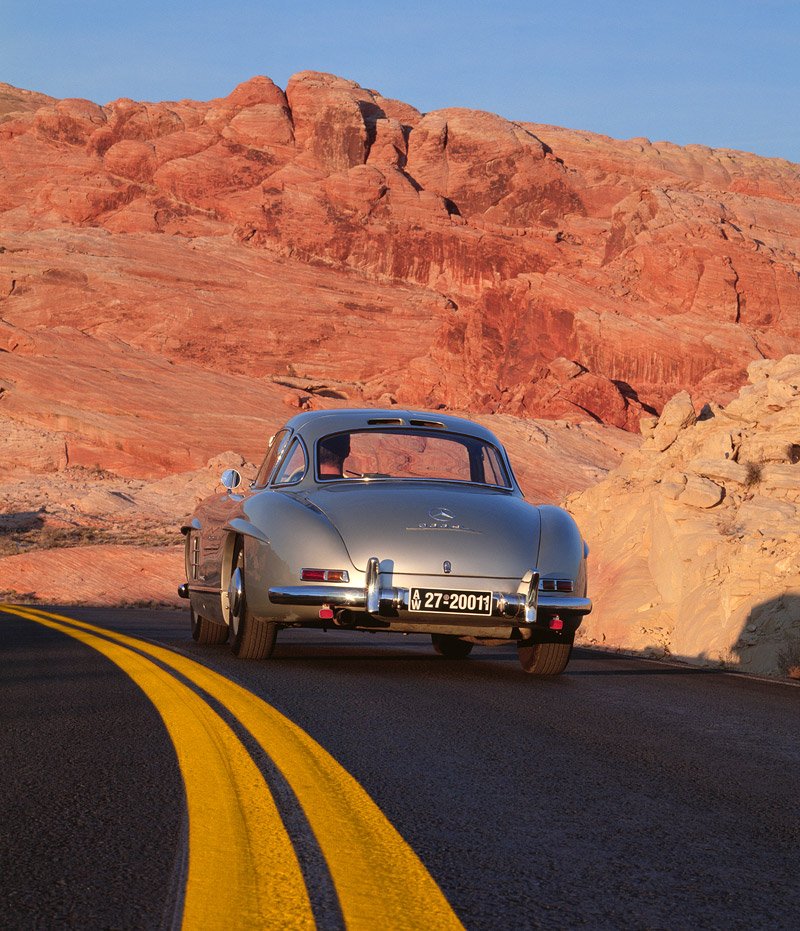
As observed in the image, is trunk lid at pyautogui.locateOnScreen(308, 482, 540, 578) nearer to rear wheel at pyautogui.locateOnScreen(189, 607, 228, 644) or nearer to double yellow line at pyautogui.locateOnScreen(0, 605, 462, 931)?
double yellow line at pyautogui.locateOnScreen(0, 605, 462, 931)

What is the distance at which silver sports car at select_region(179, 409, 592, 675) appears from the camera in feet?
25.5

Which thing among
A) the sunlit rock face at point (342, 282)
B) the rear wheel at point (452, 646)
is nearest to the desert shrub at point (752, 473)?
the rear wheel at point (452, 646)

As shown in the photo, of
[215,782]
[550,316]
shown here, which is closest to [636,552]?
[215,782]

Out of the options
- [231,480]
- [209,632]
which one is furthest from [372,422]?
[209,632]

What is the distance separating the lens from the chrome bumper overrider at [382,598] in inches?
302

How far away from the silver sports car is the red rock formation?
58.5 metres

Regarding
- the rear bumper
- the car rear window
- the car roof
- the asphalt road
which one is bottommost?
the asphalt road

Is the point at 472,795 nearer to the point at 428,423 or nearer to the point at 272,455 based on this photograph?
the point at 428,423

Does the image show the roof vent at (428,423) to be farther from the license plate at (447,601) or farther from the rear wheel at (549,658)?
the license plate at (447,601)

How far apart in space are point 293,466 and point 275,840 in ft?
19.2

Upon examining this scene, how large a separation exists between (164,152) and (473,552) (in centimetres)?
9706

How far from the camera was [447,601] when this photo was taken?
772 centimetres

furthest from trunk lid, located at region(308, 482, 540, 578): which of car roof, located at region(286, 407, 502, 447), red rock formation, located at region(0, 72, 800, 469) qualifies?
red rock formation, located at region(0, 72, 800, 469)

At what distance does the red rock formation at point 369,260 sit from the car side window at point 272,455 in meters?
57.3
